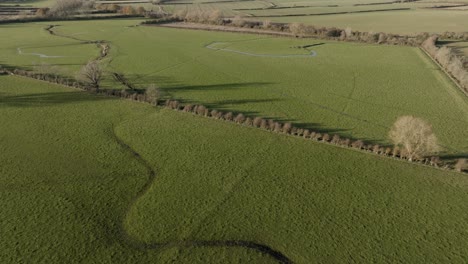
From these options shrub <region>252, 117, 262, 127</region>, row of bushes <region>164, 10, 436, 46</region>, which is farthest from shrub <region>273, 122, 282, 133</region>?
row of bushes <region>164, 10, 436, 46</region>

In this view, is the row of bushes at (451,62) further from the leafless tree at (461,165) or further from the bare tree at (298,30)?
the bare tree at (298,30)

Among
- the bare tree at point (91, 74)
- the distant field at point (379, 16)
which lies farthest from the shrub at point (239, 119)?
the distant field at point (379, 16)

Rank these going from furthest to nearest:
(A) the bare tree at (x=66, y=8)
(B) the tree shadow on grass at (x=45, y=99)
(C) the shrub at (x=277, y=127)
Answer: (A) the bare tree at (x=66, y=8), (B) the tree shadow on grass at (x=45, y=99), (C) the shrub at (x=277, y=127)

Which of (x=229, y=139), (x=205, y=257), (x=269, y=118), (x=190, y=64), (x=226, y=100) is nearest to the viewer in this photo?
(x=205, y=257)

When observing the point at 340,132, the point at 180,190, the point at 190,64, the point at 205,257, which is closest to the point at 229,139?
the point at 180,190

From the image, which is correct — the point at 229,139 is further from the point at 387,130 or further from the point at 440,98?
the point at 440,98

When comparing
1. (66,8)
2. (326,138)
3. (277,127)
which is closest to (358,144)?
(326,138)
